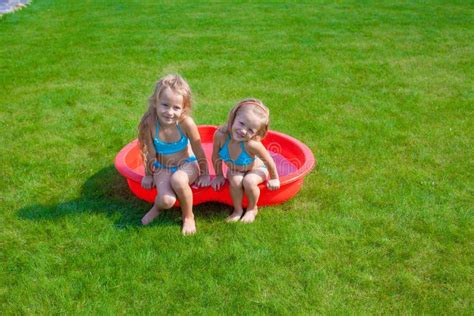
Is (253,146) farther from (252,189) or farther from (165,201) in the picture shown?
(165,201)

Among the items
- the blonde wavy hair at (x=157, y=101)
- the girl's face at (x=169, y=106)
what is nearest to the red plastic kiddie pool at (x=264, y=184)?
the blonde wavy hair at (x=157, y=101)

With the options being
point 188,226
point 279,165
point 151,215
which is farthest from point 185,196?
point 279,165

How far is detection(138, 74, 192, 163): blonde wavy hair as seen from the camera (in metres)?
3.36

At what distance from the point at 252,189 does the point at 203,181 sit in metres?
0.39

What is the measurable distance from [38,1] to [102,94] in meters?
8.33

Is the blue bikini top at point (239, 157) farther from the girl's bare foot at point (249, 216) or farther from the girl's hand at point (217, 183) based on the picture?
the girl's bare foot at point (249, 216)

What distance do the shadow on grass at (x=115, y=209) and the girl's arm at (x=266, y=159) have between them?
0.44m

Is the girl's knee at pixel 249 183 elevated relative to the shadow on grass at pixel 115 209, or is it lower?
elevated

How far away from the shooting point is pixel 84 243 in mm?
3281

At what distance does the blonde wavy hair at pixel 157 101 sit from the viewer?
3.36 metres

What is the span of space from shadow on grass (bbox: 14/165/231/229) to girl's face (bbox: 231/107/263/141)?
0.63 meters

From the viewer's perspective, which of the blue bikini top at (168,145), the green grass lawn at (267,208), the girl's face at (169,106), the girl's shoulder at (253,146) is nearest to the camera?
the green grass lawn at (267,208)

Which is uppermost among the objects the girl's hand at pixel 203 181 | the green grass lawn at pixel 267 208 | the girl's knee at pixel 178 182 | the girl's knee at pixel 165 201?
the girl's knee at pixel 178 182

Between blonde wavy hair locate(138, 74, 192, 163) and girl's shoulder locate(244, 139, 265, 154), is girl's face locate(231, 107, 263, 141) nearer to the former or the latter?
girl's shoulder locate(244, 139, 265, 154)
